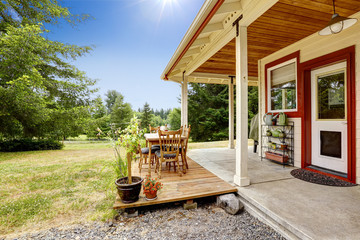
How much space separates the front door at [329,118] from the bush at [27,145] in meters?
10.6

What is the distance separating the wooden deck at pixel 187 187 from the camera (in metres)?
2.26

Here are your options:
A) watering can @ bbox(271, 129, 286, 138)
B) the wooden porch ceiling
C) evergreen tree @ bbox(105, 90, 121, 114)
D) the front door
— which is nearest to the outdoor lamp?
the wooden porch ceiling

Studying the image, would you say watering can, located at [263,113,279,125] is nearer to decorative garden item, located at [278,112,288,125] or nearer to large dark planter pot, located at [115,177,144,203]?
decorative garden item, located at [278,112,288,125]

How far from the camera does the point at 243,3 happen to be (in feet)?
8.04

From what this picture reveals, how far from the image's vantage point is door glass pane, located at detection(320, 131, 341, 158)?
293 centimetres

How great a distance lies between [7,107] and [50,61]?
3382mm

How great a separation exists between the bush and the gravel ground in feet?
26.9

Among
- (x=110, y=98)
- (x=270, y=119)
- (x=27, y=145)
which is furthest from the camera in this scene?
(x=110, y=98)

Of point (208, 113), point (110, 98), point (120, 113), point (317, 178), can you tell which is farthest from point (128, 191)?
point (110, 98)

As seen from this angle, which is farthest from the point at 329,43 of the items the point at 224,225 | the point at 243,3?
the point at 224,225

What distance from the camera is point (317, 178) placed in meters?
2.84

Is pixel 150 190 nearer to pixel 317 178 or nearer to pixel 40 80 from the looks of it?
pixel 317 178

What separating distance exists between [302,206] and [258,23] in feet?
8.87

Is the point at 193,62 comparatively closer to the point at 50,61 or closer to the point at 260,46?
the point at 260,46
